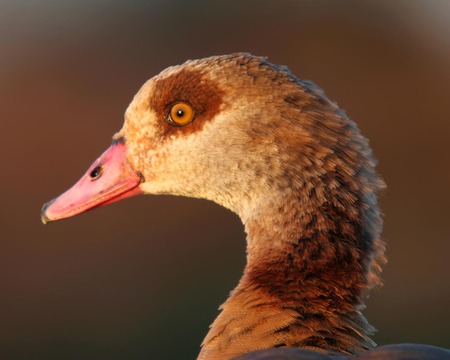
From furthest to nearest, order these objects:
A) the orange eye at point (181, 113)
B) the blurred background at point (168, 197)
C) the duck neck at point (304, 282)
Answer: the blurred background at point (168, 197), the orange eye at point (181, 113), the duck neck at point (304, 282)

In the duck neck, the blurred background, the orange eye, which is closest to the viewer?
the duck neck

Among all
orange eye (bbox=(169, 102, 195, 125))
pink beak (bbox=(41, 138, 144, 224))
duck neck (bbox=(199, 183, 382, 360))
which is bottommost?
duck neck (bbox=(199, 183, 382, 360))

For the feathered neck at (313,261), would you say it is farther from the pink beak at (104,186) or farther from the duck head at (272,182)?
the pink beak at (104,186)

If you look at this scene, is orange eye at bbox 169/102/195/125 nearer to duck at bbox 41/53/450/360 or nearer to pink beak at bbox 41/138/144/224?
duck at bbox 41/53/450/360

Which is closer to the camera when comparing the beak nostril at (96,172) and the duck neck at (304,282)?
the duck neck at (304,282)

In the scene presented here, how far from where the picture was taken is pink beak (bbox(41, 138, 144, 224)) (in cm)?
383

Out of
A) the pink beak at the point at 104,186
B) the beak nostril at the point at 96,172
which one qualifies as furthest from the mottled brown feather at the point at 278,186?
the beak nostril at the point at 96,172

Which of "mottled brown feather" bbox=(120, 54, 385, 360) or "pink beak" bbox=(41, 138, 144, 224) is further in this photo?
"pink beak" bbox=(41, 138, 144, 224)

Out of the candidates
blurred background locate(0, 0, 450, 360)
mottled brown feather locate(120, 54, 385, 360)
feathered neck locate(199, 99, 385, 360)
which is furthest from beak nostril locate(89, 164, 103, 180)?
blurred background locate(0, 0, 450, 360)

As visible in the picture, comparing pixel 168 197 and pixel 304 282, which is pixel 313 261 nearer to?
pixel 304 282

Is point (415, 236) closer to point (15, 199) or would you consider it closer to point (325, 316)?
point (15, 199)

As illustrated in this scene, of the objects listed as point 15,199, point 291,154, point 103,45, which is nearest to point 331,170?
point 291,154

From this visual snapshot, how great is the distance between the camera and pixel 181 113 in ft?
12.0

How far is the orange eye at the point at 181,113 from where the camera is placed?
365 cm
